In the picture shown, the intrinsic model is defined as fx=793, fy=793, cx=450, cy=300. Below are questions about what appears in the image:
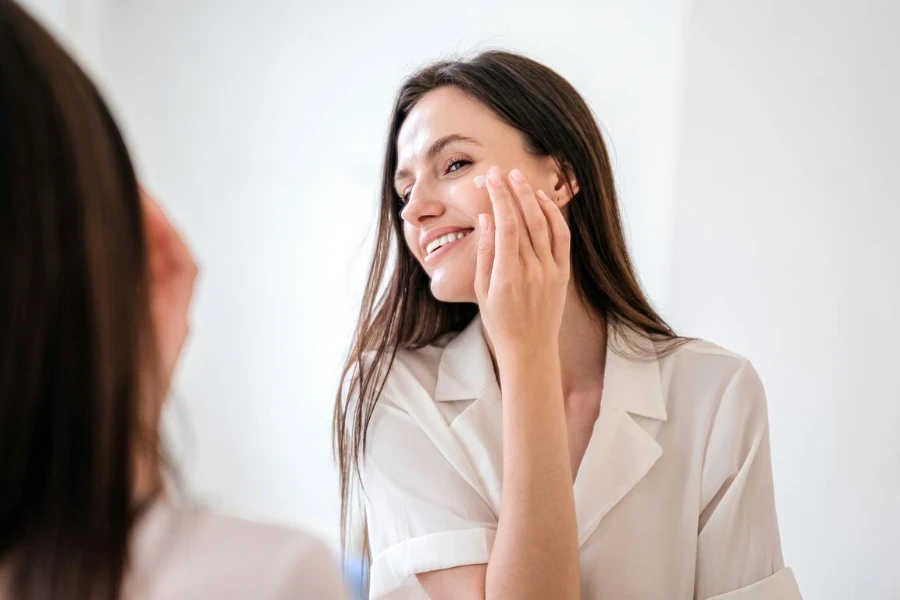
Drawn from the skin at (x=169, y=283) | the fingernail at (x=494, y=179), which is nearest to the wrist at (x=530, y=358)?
the fingernail at (x=494, y=179)

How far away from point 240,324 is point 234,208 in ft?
1.11

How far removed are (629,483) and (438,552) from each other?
27 centimetres

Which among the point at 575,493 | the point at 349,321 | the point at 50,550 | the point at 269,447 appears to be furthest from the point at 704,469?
the point at 269,447

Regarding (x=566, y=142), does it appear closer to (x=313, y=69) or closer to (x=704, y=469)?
(x=704, y=469)

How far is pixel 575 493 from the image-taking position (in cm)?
103

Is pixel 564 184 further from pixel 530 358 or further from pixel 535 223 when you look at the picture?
pixel 530 358

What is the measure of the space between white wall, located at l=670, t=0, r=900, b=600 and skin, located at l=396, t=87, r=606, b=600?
511mm

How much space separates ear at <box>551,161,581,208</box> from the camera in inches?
46.6

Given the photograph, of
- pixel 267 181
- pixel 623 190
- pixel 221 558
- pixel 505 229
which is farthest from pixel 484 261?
pixel 267 181

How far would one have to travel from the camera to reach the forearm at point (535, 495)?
869 mm

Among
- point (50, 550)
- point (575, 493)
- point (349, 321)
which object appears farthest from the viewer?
point (349, 321)

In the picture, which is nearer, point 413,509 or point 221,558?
point 221,558

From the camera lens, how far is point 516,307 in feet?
3.10

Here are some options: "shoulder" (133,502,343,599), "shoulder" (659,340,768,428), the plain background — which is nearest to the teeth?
"shoulder" (659,340,768,428)
